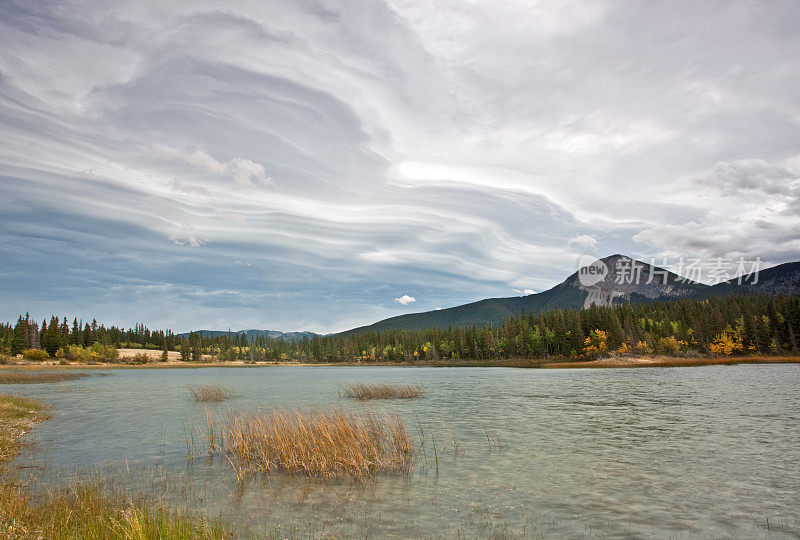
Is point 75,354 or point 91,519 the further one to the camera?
point 75,354

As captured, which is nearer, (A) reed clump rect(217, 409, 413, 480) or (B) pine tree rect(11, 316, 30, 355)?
(A) reed clump rect(217, 409, 413, 480)

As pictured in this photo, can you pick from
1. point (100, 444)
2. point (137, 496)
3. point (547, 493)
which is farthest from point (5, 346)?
point (547, 493)

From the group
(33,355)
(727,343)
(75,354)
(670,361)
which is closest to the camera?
(670,361)

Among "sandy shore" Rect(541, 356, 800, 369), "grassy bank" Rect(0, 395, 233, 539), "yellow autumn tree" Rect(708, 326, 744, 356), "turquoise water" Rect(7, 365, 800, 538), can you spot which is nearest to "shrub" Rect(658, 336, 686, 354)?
"sandy shore" Rect(541, 356, 800, 369)

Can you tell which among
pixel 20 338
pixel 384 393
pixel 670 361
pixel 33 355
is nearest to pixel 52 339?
pixel 20 338

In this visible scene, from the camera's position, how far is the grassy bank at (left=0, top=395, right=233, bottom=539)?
1003 cm

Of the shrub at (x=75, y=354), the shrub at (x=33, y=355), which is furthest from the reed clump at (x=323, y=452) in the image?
the shrub at (x=75, y=354)

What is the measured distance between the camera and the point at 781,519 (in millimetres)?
13312

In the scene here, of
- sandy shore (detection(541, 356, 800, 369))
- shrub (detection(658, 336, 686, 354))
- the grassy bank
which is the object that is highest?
the grassy bank

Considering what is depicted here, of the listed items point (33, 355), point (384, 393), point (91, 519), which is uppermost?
point (91, 519)

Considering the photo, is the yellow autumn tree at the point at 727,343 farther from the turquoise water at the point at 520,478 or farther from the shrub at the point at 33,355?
the shrub at the point at 33,355

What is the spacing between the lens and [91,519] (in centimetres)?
1109

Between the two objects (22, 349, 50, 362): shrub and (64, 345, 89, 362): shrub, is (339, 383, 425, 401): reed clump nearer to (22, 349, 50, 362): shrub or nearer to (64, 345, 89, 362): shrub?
(22, 349, 50, 362): shrub

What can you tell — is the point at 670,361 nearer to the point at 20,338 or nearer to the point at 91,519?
the point at 91,519
